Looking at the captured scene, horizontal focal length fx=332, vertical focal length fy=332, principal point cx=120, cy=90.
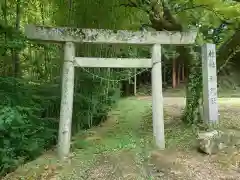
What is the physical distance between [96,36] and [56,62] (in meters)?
2.81

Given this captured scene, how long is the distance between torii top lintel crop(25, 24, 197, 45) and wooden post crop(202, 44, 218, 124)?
85cm

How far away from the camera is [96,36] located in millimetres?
5859

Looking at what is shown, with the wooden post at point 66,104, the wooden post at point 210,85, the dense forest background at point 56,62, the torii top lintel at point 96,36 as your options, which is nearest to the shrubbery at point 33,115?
the dense forest background at point 56,62

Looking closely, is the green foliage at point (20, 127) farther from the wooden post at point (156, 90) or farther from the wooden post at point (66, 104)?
→ the wooden post at point (156, 90)

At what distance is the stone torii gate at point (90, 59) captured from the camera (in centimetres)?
580

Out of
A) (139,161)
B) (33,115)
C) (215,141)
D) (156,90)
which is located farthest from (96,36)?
(215,141)

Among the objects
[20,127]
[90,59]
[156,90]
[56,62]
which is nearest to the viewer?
[20,127]

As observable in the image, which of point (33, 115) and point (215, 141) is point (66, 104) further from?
point (215, 141)

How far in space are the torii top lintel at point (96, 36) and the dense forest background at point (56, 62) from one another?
0.42 m

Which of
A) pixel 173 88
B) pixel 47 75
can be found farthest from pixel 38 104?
pixel 173 88

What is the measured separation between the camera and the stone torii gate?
19.0 ft

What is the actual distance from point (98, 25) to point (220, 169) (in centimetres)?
419

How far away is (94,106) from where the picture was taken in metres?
7.86

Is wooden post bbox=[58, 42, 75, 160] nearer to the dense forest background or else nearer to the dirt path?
the dirt path
